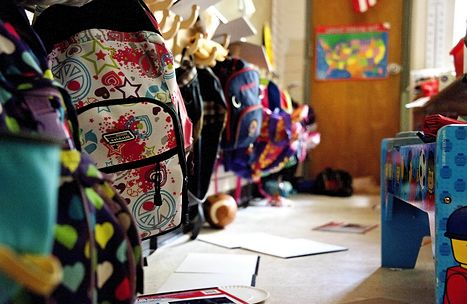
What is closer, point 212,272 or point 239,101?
point 212,272

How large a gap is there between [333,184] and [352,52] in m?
1.08

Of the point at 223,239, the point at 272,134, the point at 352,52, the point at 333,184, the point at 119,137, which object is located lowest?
the point at 333,184

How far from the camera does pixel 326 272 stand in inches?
51.9

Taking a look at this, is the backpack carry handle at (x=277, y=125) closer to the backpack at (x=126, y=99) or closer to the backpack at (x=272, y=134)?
the backpack at (x=272, y=134)

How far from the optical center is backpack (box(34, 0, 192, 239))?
867 mm

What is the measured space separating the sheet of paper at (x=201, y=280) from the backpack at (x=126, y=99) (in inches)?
11.1

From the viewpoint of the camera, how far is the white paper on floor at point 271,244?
5.05 feet

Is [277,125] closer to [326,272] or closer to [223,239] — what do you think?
[223,239]

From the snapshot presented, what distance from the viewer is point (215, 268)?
1.32m

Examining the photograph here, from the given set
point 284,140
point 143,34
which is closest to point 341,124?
point 284,140

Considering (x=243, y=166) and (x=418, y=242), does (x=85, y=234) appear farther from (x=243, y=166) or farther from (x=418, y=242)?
(x=243, y=166)

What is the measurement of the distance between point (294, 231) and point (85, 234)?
4.97 feet

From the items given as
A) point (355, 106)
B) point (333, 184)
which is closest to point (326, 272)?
point (333, 184)

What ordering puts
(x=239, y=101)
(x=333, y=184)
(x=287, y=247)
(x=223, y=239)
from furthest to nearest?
(x=333, y=184), (x=239, y=101), (x=223, y=239), (x=287, y=247)
